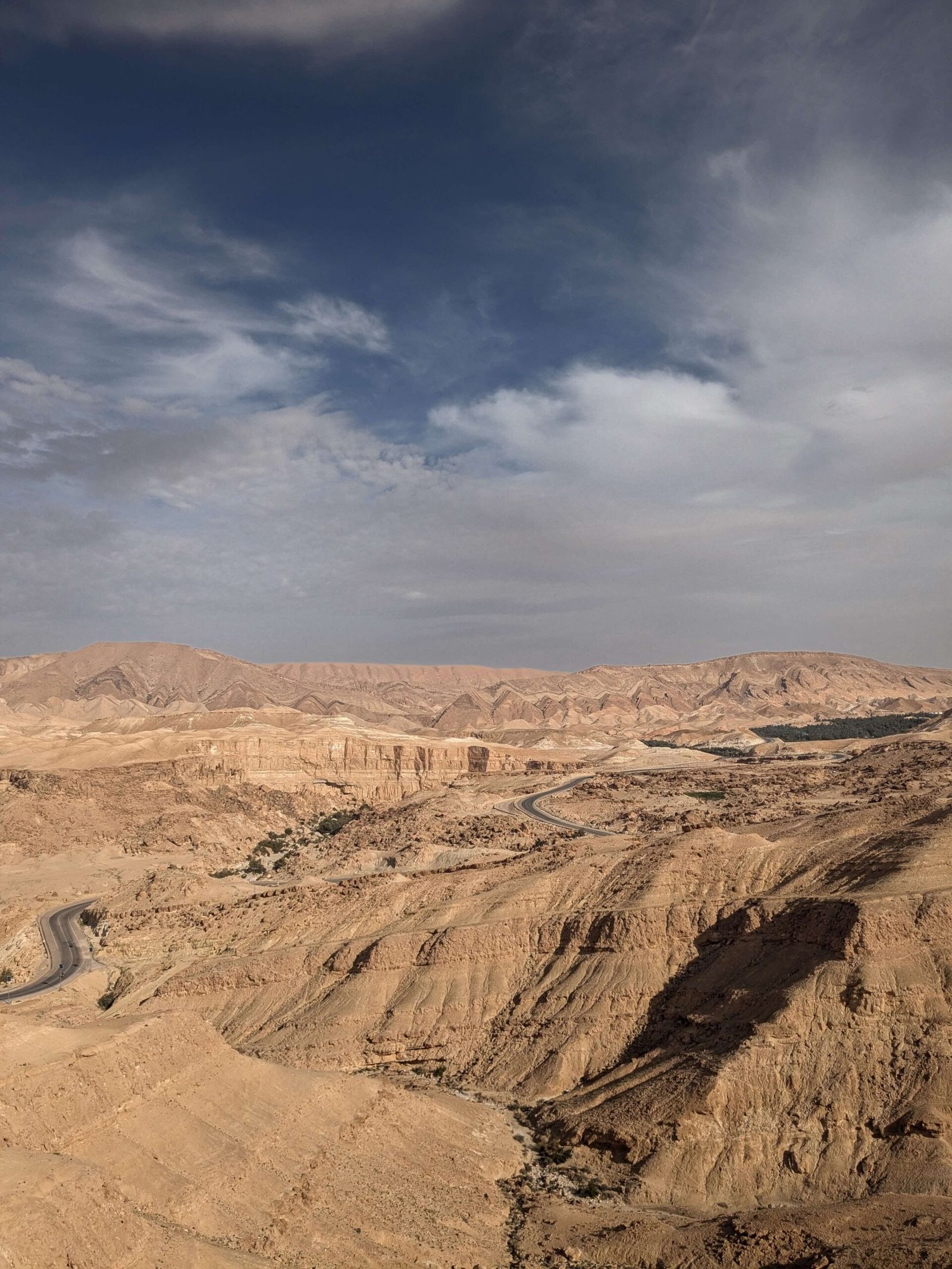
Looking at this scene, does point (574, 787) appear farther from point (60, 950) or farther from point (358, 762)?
point (60, 950)

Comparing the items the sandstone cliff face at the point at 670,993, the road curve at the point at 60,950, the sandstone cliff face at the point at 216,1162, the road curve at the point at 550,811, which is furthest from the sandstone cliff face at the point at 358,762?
the sandstone cliff face at the point at 216,1162

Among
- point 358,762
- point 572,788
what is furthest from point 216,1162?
point 358,762

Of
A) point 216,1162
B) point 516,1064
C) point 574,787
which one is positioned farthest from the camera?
point 574,787

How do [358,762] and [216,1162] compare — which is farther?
[358,762]

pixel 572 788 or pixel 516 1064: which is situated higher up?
pixel 572 788

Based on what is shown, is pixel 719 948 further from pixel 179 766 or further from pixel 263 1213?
pixel 179 766

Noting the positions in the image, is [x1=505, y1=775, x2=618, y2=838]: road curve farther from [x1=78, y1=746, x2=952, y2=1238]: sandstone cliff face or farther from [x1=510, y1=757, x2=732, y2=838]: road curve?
[x1=78, y1=746, x2=952, y2=1238]: sandstone cliff face

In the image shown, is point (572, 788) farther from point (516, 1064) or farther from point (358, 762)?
point (516, 1064)

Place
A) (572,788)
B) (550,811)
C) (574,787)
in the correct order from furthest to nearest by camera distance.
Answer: (574,787) → (572,788) → (550,811)

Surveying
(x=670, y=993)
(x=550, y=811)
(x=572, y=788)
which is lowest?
(x=550, y=811)

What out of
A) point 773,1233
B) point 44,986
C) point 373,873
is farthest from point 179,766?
point 773,1233
